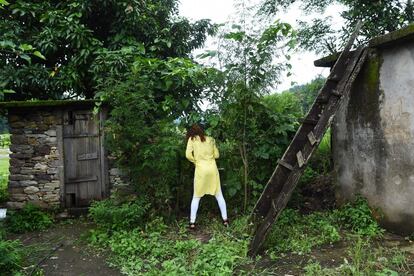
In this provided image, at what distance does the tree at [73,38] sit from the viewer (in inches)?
301

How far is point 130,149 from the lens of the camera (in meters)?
6.36

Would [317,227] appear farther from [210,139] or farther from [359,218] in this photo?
[210,139]

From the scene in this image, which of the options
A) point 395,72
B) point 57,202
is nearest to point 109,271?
point 57,202

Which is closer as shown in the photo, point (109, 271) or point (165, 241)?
point (109, 271)

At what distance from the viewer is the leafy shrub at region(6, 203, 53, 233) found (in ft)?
21.4

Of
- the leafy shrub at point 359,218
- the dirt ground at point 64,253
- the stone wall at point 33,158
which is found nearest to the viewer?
the dirt ground at point 64,253

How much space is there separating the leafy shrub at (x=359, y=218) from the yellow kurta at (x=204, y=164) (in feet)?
7.00

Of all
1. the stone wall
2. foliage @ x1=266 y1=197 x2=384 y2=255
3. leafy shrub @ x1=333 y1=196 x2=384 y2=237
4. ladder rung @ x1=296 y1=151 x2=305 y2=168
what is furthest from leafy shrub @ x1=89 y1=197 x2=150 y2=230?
leafy shrub @ x1=333 y1=196 x2=384 y2=237

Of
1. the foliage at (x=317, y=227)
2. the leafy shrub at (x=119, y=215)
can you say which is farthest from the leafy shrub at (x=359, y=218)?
the leafy shrub at (x=119, y=215)

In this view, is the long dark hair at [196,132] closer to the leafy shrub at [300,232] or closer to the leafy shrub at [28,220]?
the leafy shrub at [300,232]

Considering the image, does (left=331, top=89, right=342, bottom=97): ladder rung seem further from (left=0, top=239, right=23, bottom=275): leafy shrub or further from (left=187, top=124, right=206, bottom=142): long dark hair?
(left=0, top=239, right=23, bottom=275): leafy shrub

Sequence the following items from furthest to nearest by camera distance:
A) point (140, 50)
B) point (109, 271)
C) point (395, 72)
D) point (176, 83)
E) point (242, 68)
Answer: point (140, 50), point (176, 83), point (242, 68), point (395, 72), point (109, 271)

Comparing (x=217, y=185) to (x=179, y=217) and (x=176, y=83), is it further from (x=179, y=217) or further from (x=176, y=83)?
(x=176, y=83)

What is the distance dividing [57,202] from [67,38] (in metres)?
3.55
